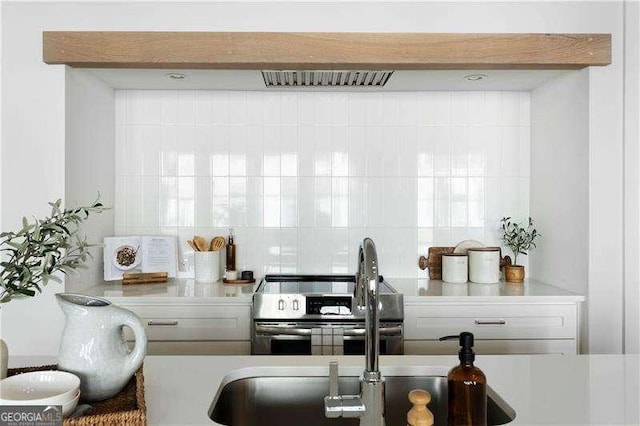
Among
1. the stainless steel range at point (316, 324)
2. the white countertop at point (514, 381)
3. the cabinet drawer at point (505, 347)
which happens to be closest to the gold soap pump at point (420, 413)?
the white countertop at point (514, 381)

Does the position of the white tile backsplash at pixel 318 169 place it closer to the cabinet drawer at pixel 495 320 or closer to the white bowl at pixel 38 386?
the cabinet drawer at pixel 495 320

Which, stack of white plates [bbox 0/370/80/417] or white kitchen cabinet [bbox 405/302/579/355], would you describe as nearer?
stack of white plates [bbox 0/370/80/417]

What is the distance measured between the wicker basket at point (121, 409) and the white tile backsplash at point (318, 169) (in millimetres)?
1961

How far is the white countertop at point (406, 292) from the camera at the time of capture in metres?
2.46

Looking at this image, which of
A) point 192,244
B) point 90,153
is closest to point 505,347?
point 192,244

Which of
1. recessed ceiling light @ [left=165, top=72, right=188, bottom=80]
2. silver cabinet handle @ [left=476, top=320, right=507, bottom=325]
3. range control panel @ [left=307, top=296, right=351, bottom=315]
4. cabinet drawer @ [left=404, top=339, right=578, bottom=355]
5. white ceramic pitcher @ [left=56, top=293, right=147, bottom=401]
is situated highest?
recessed ceiling light @ [left=165, top=72, right=188, bottom=80]

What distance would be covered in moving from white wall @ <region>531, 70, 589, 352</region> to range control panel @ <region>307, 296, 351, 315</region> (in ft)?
3.62

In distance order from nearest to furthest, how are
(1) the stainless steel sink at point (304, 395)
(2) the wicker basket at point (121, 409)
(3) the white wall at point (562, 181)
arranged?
1. (2) the wicker basket at point (121, 409)
2. (1) the stainless steel sink at point (304, 395)
3. (3) the white wall at point (562, 181)

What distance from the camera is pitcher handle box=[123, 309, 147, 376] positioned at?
3.45ft

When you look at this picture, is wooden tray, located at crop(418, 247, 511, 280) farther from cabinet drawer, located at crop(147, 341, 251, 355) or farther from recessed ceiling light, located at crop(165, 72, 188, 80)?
recessed ceiling light, located at crop(165, 72, 188, 80)

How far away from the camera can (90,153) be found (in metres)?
2.71

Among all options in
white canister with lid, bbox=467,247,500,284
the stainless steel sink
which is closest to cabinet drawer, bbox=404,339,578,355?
white canister with lid, bbox=467,247,500,284

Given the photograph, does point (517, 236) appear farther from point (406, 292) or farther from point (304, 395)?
point (304, 395)

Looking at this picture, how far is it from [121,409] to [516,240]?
8.29ft
